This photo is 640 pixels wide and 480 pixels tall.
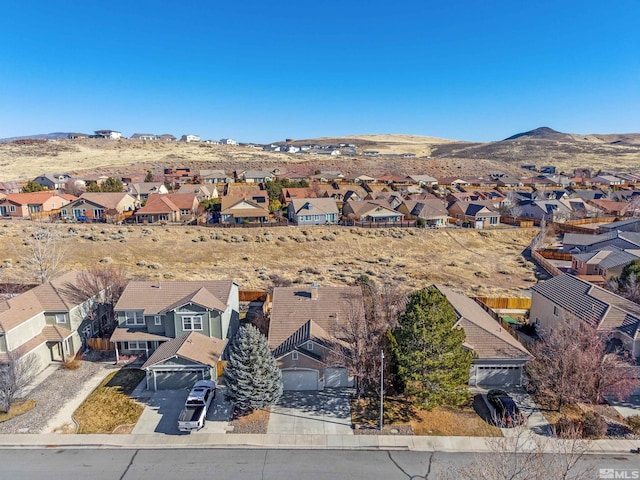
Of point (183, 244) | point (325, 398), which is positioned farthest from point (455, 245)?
point (325, 398)

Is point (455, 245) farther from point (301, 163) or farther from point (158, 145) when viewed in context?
point (158, 145)

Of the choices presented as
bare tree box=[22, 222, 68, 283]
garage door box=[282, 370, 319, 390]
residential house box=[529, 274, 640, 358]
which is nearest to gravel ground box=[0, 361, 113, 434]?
garage door box=[282, 370, 319, 390]

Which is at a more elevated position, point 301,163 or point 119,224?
point 301,163

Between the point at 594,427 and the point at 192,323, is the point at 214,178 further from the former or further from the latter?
the point at 594,427

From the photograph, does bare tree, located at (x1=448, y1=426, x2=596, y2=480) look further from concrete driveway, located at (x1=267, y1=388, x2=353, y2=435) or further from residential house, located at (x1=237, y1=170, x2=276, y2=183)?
residential house, located at (x1=237, y1=170, x2=276, y2=183)

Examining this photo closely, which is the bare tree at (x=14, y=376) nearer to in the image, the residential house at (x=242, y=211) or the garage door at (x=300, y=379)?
the garage door at (x=300, y=379)

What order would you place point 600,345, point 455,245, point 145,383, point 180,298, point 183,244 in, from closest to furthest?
1. point 600,345
2. point 145,383
3. point 180,298
4. point 183,244
5. point 455,245

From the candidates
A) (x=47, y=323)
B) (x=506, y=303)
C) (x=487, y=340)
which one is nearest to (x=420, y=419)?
(x=487, y=340)
